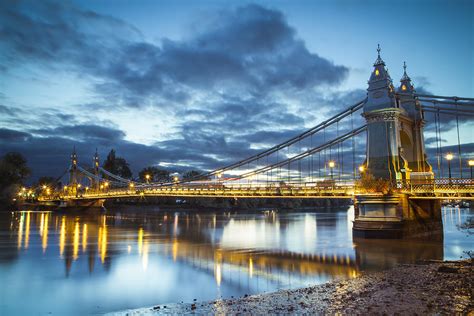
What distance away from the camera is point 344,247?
111ft

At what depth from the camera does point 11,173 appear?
336 feet

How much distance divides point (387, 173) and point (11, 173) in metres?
101

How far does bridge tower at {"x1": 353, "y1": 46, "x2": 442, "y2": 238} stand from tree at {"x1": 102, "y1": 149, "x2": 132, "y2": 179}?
109 m

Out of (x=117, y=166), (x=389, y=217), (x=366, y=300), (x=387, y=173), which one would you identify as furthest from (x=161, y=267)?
(x=117, y=166)

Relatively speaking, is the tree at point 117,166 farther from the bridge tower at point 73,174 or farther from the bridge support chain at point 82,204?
the bridge support chain at point 82,204

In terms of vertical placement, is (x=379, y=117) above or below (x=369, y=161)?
above

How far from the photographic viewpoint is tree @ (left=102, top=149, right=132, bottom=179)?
429ft

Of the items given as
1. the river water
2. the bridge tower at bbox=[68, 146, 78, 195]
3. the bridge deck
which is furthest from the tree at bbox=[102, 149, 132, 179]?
the river water

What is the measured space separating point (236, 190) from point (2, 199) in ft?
256

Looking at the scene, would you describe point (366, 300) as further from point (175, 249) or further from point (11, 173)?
point (11, 173)

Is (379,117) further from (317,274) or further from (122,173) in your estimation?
(122,173)

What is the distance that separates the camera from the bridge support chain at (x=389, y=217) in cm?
3438

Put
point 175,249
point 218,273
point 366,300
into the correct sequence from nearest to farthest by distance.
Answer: point 366,300, point 218,273, point 175,249

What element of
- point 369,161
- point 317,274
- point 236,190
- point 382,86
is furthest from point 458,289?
point 236,190
